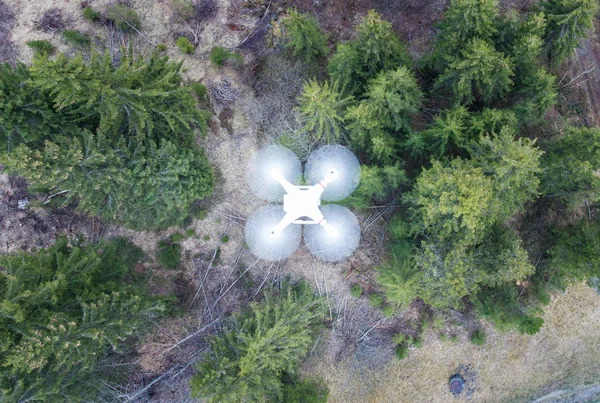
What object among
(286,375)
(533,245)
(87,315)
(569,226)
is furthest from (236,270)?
(569,226)

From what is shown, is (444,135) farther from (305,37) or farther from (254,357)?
(254,357)

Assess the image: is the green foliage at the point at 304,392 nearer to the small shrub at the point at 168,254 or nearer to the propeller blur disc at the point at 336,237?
the propeller blur disc at the point at 336,237

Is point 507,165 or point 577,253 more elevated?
point 507,165

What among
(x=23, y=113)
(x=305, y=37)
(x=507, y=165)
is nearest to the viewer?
(x=507, y=165)

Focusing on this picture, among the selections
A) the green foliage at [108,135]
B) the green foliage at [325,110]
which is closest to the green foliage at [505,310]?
the green foliage at [325,110]

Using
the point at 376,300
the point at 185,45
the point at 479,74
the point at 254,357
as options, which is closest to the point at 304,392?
the point at 254,357

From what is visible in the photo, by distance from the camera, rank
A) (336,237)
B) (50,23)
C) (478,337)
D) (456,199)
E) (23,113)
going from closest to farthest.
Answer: (456,199)
(23,113)
(336,237)
(50,23)
(478,337)

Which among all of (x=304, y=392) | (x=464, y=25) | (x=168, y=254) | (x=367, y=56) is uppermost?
(x=464, y=25)

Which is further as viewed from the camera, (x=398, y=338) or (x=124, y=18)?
(x=398, y=338)

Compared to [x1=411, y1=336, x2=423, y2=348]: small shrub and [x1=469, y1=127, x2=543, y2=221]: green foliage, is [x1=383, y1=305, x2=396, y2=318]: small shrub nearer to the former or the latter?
[x1=411, y1=336, x2=423, y2=348]: small shrub
